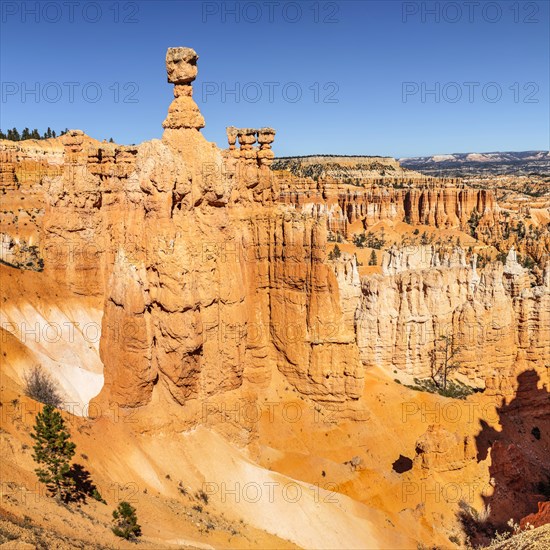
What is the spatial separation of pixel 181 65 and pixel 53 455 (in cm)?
1397

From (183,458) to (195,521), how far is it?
285 cm

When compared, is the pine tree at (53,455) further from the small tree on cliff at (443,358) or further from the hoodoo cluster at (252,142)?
the small tree on cliff at (443,358)

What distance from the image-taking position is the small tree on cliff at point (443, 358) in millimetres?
32844

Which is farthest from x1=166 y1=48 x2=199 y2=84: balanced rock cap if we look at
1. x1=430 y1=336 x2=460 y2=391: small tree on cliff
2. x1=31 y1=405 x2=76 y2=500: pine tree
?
x1=430 y1=336 x2=460 y2=391: small tree on cliff

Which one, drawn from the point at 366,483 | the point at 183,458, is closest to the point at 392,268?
the point at 366,483

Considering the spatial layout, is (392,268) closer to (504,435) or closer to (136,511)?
(504,435)

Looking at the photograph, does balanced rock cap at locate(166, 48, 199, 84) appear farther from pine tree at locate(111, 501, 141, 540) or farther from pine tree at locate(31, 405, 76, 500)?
pine tree at locate(111, 501, 141, 540)

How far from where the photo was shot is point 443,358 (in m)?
33.3

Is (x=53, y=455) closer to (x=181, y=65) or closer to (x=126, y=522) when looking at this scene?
(x=126, y=522)

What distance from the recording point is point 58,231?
27.6m

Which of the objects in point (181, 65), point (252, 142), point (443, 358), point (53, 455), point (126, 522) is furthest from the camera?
point (443, 358)

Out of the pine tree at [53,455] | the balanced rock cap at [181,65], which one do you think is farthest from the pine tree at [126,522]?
the balanced rock cap at [181,65]

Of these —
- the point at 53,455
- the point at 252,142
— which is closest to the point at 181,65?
the point at 252,142

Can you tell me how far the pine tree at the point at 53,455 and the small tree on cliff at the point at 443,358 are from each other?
23.1 meters
